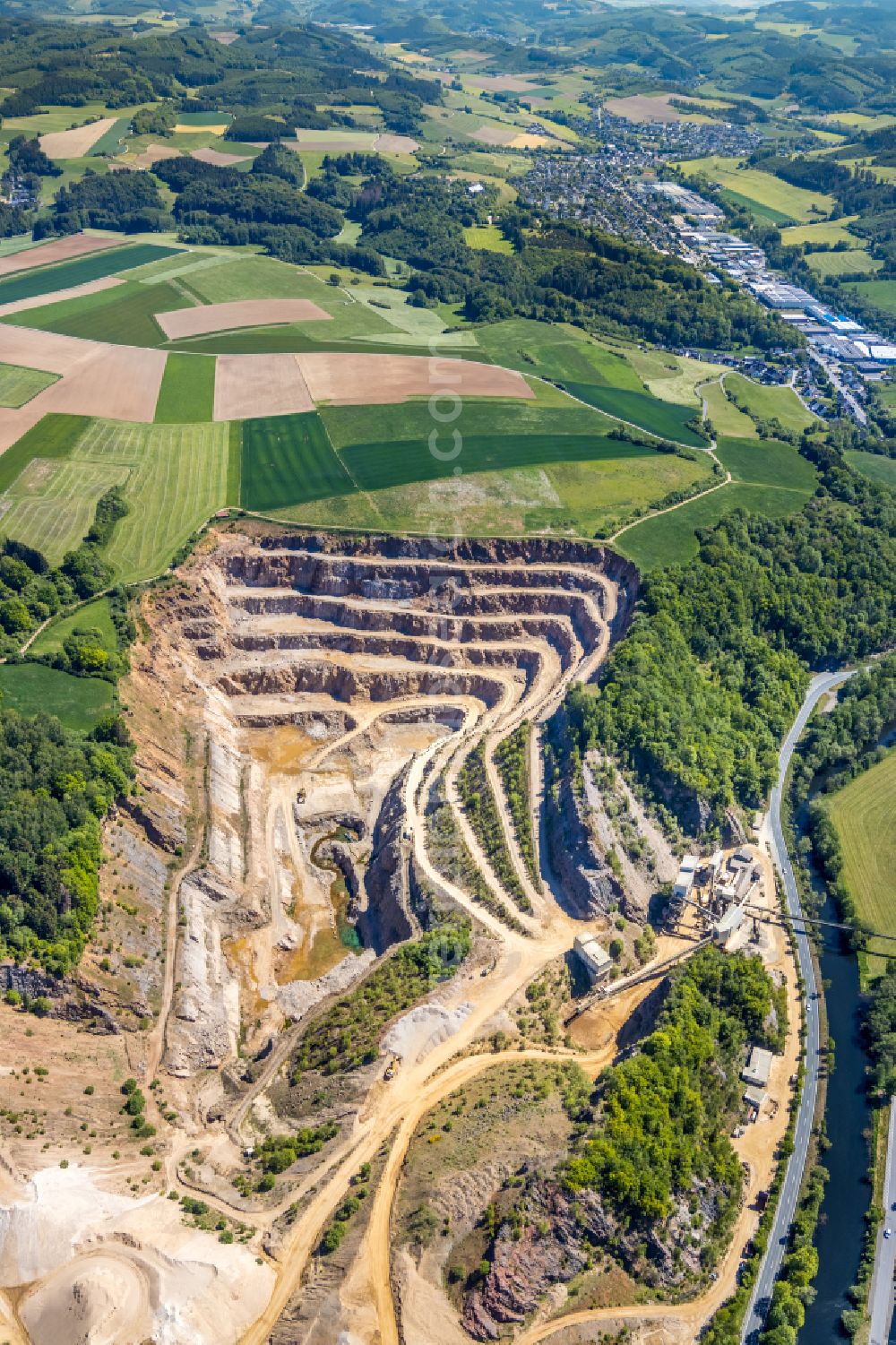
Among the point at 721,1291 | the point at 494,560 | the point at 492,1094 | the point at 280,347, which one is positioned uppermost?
the point at 280,347

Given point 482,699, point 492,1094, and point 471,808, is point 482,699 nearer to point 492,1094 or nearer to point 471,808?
point 471,808

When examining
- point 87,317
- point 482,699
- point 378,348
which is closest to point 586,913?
point 482,699

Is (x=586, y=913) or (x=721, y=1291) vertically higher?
(x=586, y=913)

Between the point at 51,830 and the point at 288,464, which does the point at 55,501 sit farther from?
the point at 51,830

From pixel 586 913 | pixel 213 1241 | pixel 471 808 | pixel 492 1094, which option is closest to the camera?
pixel 213 1241

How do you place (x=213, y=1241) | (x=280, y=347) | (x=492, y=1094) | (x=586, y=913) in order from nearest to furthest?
(x=213, y=1241) → (x=492, y=1094) → (x=586, y=913) → (x=280, y=347)

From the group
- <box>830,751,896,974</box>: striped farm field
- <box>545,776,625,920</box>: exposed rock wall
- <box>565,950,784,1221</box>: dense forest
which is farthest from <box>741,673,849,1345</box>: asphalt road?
<box>545,776,625,920</box>: exposed rock wall

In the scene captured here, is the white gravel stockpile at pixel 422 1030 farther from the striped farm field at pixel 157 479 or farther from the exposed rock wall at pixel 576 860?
the striped farm field at pixel 157 479
